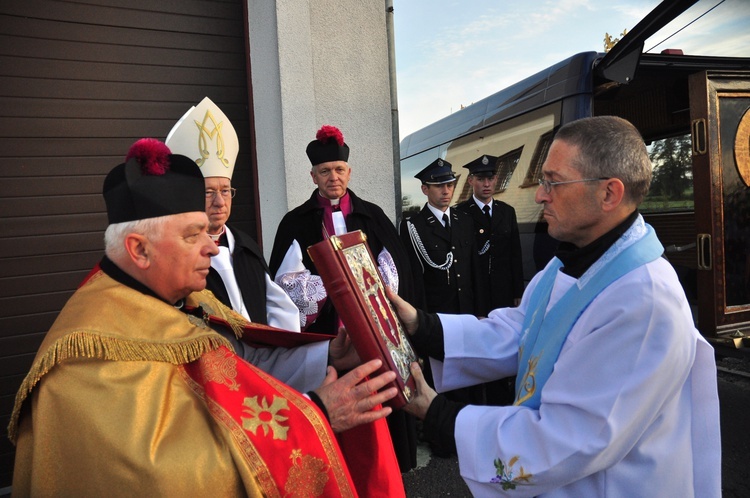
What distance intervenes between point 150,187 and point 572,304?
1411 mm

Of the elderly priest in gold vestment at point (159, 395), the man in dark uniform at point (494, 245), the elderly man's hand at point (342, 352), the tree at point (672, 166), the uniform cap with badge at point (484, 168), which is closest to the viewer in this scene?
the elderly priest in gold vestment at point (159, 395)

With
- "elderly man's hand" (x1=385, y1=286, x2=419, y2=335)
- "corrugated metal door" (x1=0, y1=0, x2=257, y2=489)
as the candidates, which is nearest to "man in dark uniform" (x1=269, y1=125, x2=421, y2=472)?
"corrugated metal door" (x1=0, y1=0, x2=257, y2=489)

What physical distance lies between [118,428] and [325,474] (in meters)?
0.59

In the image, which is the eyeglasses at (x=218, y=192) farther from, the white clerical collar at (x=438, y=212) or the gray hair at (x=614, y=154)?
the white clerical collar at (x=438, y=212)

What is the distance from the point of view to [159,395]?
56.8 inches

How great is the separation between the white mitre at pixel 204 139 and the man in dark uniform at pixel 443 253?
7.71 ft

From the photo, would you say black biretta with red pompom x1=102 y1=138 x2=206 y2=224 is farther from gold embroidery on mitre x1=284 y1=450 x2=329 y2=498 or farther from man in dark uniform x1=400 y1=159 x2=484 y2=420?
man in dark uniform x1=400 y1=159 x2=484 y2=420

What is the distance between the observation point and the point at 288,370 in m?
2.17

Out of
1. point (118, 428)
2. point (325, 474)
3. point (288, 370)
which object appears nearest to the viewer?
point (118, 428)

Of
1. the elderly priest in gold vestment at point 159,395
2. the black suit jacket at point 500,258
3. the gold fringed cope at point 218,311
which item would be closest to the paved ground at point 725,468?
the black suit jacket at point 500,258

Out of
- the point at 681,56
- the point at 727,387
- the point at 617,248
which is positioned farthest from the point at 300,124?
the point at 727,387

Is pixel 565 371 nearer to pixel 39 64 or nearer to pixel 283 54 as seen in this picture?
pixel 283 54

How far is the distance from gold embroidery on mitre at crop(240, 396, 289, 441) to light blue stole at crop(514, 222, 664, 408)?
31.3 inches

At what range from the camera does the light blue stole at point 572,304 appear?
1.69 metres
